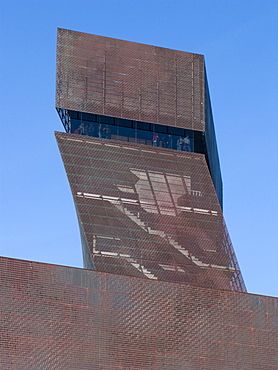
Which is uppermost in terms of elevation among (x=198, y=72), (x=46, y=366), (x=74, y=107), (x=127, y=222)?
(x=198, y=72)

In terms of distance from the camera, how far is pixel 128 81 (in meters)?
78.4

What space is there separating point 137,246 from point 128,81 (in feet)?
58.6

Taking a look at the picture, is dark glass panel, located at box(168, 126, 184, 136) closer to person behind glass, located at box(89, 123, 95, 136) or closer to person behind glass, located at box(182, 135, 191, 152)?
person behind glass, located at box(182, 135, 191, 152)

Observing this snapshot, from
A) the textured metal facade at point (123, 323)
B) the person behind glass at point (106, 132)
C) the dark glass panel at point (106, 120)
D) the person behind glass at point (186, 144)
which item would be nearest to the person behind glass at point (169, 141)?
the person behind glass at point (186, 144)

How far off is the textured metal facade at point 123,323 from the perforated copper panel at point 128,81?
23305mm

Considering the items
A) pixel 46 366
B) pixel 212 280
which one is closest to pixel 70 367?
pixel 46 366

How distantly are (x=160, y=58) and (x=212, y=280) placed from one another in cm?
2356

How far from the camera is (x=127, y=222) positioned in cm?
6969

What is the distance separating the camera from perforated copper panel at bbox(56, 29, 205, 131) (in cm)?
7700

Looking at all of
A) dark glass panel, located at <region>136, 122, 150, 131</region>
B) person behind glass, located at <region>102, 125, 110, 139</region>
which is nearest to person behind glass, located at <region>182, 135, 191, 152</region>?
dark glass panel, located at <region>136, 122, 150, 131</region>

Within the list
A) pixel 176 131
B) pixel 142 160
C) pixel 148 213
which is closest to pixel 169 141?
pixel 176 131

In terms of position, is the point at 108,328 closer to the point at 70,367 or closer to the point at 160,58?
the point at 70,367

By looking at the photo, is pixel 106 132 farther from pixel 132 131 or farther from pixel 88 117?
pixel 132 131

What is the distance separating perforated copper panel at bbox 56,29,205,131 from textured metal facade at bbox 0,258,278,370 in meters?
23.3
